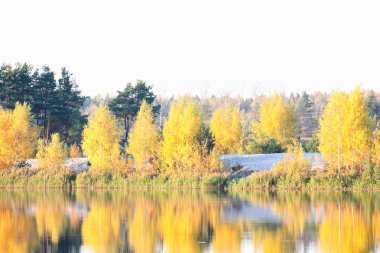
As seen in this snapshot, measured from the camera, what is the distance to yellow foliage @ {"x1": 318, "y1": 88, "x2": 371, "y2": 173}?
4609 cm

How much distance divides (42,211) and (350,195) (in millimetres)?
17260

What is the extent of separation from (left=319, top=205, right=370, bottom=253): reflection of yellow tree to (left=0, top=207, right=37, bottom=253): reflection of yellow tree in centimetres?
1008

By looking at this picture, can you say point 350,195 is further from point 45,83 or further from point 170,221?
point 45,83

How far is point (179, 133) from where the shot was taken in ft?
167

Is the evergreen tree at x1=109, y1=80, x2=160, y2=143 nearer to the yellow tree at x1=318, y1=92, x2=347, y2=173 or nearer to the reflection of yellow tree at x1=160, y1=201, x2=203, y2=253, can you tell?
the yellow tree at x1=318, y1=92, x2=347, y2=173

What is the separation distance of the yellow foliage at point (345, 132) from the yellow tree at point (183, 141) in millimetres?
8803

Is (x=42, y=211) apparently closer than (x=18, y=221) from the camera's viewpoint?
No

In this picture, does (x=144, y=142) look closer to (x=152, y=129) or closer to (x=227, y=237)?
(x=152, y=129)

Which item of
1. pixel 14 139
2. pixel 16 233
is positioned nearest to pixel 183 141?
pixel 14 139

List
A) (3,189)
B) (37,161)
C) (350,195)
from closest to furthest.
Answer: (350,195), (3,189), (37,161)

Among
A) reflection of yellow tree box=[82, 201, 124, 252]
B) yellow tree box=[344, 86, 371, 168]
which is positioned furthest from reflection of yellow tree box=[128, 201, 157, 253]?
yellow tree box=[344, 86, 371, 168]

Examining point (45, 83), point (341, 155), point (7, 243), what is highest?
point (45, 83)

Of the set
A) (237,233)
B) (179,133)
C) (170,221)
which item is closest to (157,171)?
(179,133)

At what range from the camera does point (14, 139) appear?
54.6 metres
